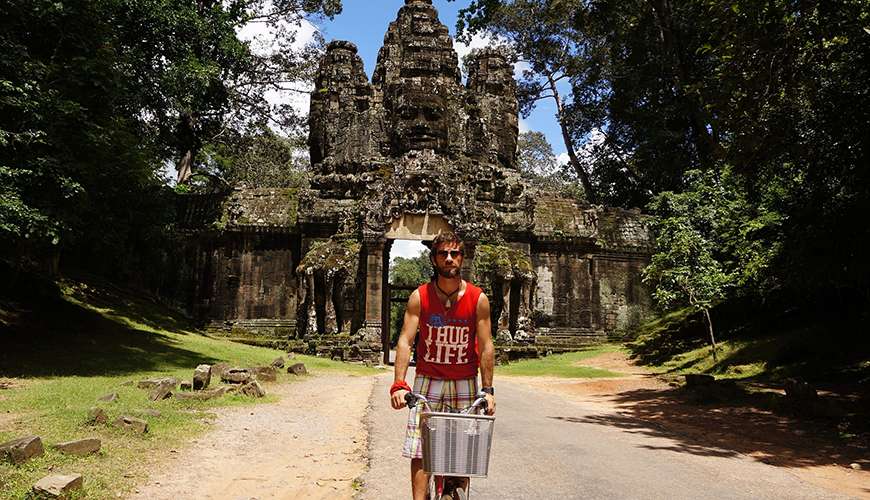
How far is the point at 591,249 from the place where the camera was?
2541 centimetres

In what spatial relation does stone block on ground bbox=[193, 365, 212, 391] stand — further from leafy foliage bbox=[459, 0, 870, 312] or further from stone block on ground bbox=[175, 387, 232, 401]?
leafy foliage bbox=[459, 0, 870, 312]

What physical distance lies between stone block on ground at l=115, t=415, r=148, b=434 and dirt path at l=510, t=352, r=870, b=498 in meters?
6.25

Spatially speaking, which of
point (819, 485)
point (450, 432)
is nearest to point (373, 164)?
point (819, 485)

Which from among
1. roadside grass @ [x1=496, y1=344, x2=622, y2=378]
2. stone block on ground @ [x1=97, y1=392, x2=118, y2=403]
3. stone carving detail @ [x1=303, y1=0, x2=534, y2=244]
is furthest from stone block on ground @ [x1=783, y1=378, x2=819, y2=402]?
stone carving detail @ [x1=303, y1=0, x2=534, y2=244]

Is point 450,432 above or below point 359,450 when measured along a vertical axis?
above

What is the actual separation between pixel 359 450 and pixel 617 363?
1502cm

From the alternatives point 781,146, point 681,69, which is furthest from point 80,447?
point 681,69

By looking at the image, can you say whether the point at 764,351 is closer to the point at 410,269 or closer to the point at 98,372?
the point at 98,372

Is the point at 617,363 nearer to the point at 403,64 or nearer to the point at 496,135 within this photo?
the point at 496,135

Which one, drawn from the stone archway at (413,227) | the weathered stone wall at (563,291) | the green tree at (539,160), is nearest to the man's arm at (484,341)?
the stone archway at (413,227)

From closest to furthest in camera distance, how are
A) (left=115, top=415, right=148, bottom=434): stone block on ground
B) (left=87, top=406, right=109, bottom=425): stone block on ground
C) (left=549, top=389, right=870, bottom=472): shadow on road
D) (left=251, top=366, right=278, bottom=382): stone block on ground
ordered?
(left=115, top=415, right=148, bottom=434): stone block on ground → (left=87, top=406, right=109, bottom=425): stone block on ground → (left=549, top=389, right=870, bottom=472): shadow on road → (left=251, top=366, right=278, bottom=382): stone block on ground

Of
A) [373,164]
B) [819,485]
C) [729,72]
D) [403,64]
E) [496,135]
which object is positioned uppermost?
[403,64]

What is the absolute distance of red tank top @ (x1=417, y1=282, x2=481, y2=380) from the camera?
4.06 m

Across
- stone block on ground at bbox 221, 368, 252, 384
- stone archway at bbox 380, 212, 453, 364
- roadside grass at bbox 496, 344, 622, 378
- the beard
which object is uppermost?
stone archway at bbox 380, 212, 453, 364
